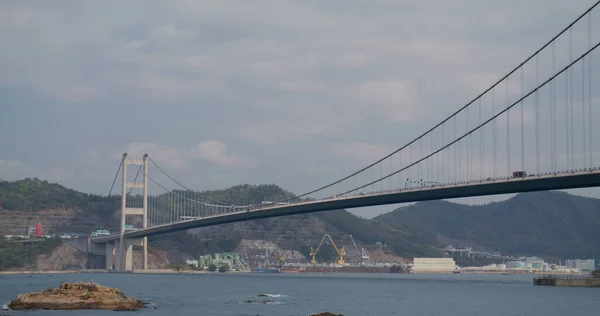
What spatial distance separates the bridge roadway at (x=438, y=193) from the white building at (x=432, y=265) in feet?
293

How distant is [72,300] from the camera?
4456 centimetres

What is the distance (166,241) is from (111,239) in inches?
1867

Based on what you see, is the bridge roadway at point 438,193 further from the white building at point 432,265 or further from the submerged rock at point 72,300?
the white building at point 432,265

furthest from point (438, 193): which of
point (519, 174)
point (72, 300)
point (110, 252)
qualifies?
point (110, 252)

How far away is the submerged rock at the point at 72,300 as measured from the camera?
145 ft

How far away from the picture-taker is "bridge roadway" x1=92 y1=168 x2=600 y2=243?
55.3m

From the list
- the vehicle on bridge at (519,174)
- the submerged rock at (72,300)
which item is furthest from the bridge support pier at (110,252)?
the submerged rock at (72,300)

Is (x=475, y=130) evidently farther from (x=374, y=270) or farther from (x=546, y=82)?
(x=374, y=270)

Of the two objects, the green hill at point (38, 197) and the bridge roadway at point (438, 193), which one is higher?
the green hill at point (38, 197)

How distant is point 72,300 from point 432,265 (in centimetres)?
15127

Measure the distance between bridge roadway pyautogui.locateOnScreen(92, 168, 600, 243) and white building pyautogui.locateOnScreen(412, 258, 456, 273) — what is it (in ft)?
293

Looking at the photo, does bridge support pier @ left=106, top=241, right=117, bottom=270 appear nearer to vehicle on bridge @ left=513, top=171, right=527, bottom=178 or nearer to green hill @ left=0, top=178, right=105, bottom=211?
green hill @ left=0, top=178, right=105, bottom=211

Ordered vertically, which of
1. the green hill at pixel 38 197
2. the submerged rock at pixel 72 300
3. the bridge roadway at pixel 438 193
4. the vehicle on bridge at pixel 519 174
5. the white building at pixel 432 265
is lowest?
the white building at pixel 432 265

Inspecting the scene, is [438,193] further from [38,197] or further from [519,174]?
[38,197]
